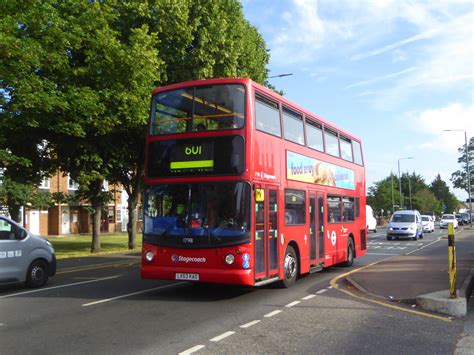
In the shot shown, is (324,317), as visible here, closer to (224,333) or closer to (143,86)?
(224,333)

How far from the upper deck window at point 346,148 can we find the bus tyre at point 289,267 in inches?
206

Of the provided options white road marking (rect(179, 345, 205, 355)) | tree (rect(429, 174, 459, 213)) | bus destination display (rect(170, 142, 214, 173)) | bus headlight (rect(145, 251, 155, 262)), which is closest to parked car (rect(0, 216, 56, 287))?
bus headlight (rect(145, 251, 155, 262))

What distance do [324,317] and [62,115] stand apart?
505 inches

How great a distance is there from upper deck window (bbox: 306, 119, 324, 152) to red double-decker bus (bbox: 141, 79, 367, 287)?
1.30 meters

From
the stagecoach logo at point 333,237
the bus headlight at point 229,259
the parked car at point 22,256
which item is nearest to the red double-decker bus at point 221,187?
the bus headlight at point 229,259

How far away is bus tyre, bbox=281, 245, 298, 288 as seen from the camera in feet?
36.5

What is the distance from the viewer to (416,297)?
373 inches

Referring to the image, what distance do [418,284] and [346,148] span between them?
600 cm

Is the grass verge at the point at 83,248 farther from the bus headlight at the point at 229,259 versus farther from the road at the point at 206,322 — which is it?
the bus headlight at the point at 229,259

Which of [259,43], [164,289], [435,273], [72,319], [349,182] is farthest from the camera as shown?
[259,43]

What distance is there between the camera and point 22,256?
11500mm

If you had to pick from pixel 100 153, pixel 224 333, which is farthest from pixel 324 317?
pixel 100 153

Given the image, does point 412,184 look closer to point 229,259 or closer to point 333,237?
point 333,237

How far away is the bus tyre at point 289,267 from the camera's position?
11.1 m
